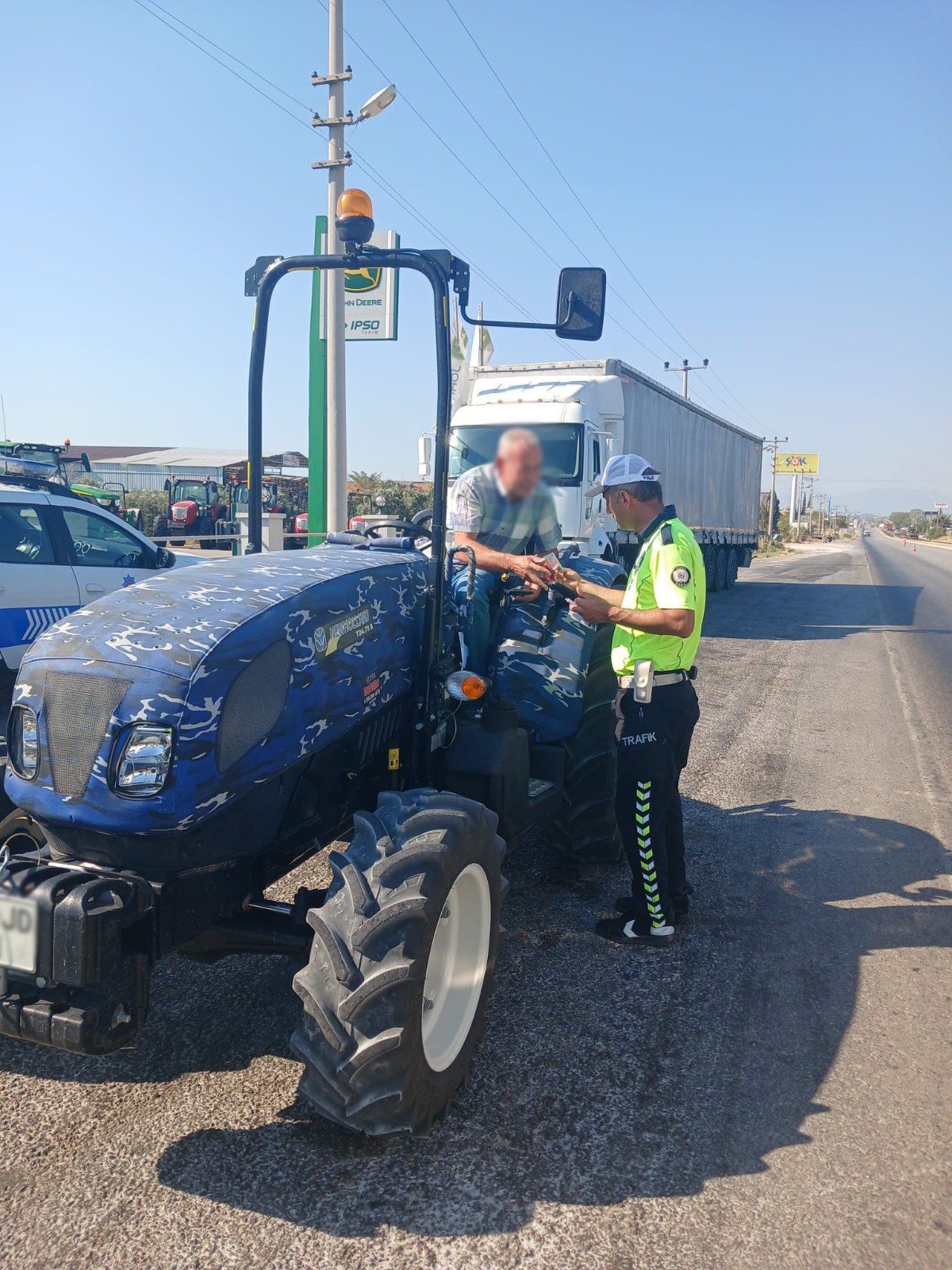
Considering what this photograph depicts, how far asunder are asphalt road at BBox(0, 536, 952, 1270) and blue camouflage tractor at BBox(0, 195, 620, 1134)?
10.3 inches

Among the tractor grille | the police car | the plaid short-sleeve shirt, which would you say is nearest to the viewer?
the tractor grille

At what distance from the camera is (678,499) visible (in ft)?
62.9

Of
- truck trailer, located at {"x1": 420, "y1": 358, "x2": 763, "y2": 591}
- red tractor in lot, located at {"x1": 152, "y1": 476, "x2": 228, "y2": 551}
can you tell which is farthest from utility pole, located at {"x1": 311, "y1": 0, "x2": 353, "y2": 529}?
red tractor in lot, located at {"x1": 152, "y1": 476, "x2": 228, "y2": 551}

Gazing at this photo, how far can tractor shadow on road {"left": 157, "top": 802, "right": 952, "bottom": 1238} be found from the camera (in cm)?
251

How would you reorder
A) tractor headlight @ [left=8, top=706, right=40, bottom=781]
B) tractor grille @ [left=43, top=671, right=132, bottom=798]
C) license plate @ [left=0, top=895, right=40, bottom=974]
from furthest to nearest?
1. tractor headlight @ [left=8, top=706, right=40, bottom=781]
2. tractor grille @ [left=43, top=671, right=132, bottom=798]
3. license plate @ [left=0, top=895, right=40, bottom=974]

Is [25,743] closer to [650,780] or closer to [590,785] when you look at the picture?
[650,780]

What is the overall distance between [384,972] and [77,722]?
3.24ft

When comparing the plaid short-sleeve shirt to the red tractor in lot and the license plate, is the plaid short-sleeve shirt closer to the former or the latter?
the license plate

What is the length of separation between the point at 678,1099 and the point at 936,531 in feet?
455

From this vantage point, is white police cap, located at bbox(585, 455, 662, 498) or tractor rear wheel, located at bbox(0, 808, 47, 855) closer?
tractor rear wheel, located at bbox(0, 808, 47, 855)

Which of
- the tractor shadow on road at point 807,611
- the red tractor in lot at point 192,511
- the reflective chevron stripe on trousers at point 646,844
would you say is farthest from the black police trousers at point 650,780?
the red tractor in lot at point 192,511

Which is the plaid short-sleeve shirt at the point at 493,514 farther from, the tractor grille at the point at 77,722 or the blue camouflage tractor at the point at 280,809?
A: the tractor grille at the point at 77,722

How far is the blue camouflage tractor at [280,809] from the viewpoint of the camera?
7.67 ft

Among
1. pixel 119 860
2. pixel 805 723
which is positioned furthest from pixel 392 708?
pixel 805 723
